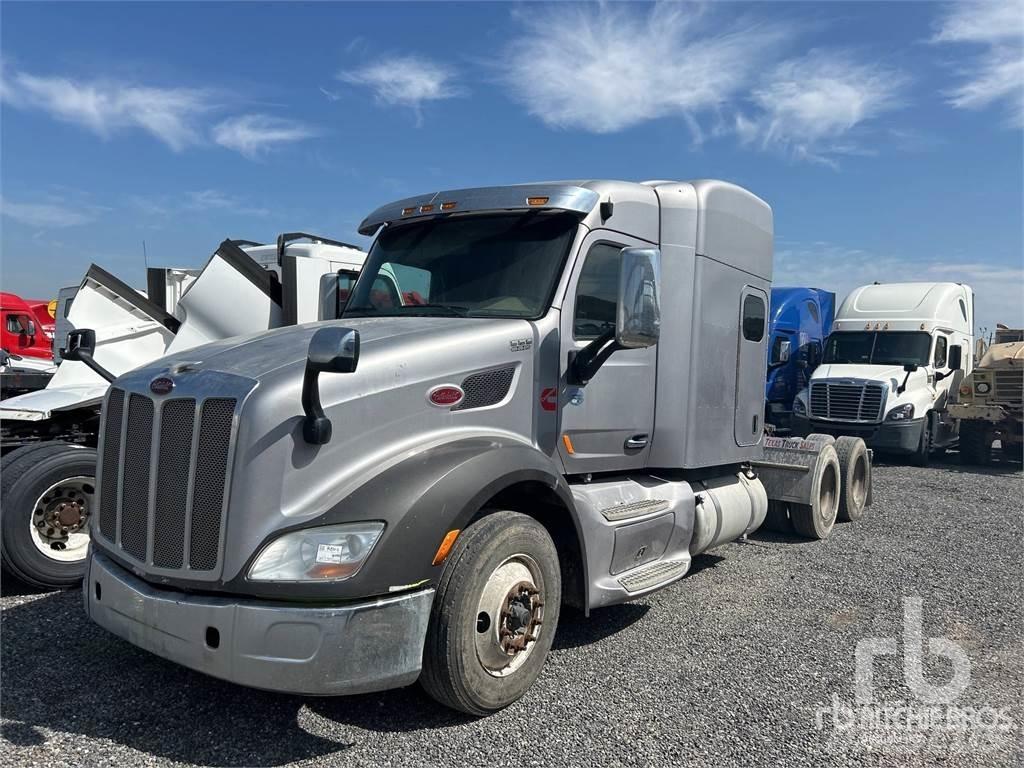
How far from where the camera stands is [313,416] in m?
3.35

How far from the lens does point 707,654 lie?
15.7ft

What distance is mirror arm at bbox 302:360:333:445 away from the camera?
3.32m

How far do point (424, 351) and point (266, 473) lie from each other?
1.02 m

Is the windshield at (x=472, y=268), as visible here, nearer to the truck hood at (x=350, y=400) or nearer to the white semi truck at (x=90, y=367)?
the truck hood at (x=350, y=400)

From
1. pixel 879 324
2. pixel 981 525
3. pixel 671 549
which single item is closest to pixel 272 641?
pixel 671 549

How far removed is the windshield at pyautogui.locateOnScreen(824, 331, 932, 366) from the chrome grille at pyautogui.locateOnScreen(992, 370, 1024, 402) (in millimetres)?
1747

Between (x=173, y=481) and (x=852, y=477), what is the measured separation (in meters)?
8.04

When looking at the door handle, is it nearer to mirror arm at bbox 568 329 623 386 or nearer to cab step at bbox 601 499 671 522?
cab step at bbox 601 499 671 522

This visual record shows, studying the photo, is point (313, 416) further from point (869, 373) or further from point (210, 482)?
point (869, 373)

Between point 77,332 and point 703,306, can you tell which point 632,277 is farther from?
point 77,332

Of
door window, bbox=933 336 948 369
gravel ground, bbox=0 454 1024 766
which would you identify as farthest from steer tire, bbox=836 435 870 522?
door window, bbox=933 336 948 369

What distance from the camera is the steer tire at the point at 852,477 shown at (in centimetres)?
910

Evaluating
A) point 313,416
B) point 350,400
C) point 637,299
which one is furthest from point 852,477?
point 313,416

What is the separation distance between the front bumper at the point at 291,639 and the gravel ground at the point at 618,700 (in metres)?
0.47
